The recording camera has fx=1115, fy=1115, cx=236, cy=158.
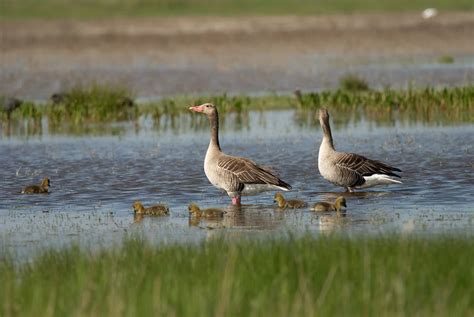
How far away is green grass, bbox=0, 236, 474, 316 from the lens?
897 cm

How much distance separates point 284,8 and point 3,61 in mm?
40444

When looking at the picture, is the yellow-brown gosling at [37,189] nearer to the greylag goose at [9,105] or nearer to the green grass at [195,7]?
the greylag goose at [9,105]

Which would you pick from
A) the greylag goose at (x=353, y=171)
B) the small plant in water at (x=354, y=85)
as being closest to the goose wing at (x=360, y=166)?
the greylag goose at (x=353, y=171)

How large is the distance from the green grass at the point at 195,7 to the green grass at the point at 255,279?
248 ft

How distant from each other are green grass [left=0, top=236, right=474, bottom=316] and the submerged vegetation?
16.4 metres

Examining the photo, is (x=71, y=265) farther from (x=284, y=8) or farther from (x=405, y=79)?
(x=284, y=8)

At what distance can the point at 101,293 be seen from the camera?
967 cm

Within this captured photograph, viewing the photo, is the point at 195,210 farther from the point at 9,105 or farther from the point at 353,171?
the point at 9,105

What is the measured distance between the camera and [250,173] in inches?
628

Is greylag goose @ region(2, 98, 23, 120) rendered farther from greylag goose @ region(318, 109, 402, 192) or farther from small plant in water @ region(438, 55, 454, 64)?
small plant in water @ region(438, 55, 454, 64)

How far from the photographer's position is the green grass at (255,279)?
29.4ft

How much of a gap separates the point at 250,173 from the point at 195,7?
267 feet

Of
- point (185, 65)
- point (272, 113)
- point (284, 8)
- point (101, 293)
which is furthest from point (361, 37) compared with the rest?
point (101, 293)

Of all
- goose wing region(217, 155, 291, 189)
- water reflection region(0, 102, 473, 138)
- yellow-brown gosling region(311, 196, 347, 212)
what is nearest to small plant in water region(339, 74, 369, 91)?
water reflection region(0, 102, 473, 138)
